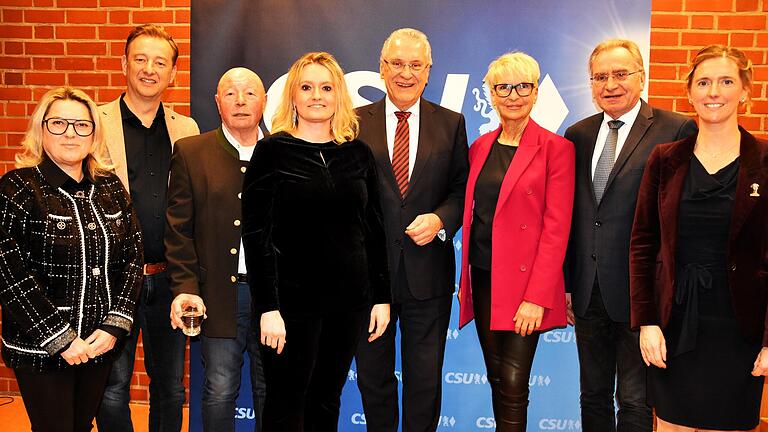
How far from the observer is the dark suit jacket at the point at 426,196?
2854 millimetres

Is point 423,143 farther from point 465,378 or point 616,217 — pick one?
point 465,378

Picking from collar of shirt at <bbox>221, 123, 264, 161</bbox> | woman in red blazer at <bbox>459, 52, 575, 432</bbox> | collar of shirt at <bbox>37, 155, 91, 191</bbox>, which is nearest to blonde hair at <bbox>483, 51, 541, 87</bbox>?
woman in red blazer at <bbox>459, 52, 575, 432</bbox>

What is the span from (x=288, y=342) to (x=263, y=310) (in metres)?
0.15

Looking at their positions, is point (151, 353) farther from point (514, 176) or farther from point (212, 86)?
point (514, 176)

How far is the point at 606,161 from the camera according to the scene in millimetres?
2736

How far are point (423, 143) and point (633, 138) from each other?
2.94ft

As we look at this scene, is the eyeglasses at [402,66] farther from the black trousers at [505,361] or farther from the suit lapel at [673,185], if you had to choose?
the suit lapel at [673,185]

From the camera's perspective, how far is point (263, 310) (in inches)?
89.9

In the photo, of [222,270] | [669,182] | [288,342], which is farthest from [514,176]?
[222,270]

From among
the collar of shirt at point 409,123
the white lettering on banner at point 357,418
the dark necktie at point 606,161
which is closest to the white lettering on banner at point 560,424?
the white lettering on banner at point 357,418

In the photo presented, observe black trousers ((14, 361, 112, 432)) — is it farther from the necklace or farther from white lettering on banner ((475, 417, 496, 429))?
the necklace

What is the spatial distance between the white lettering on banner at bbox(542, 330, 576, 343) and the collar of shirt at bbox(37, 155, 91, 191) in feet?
8.48

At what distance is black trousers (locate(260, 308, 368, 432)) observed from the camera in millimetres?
2309

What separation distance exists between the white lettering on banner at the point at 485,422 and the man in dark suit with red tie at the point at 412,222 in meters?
0.92
